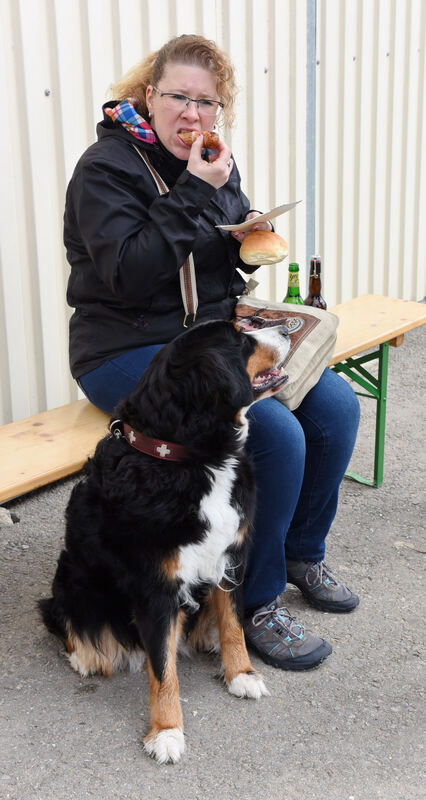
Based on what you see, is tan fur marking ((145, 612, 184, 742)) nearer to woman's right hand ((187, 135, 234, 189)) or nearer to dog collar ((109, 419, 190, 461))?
dog collar ((109, 419, 190, 461))

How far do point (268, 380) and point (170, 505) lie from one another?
44 centimetres

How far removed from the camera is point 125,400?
94.6 inches

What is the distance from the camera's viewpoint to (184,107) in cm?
273

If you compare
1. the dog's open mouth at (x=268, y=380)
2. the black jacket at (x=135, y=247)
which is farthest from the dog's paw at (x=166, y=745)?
the black jacket at (x=135, y=247)

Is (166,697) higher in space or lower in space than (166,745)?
higher

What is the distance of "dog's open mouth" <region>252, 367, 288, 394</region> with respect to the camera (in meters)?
2.38

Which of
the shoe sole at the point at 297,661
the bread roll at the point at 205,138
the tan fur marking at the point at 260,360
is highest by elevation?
the bread roll at the point at 205,138

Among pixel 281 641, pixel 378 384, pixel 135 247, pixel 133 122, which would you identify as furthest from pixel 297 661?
pixel 133 122

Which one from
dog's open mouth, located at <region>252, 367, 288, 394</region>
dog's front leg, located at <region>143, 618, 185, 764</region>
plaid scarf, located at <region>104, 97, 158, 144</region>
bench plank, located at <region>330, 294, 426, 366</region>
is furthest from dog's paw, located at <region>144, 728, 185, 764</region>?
plaid scarf, located at <region>104, 97, 158, 144</region>

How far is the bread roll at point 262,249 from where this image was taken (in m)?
2.84

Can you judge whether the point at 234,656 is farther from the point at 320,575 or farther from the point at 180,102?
the point at 180,102

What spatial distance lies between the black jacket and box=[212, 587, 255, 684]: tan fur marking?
85cm

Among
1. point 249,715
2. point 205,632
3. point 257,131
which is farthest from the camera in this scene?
point 257,131

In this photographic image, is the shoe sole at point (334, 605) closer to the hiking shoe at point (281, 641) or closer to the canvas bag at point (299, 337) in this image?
the hiking shoe at point (281, 641)
